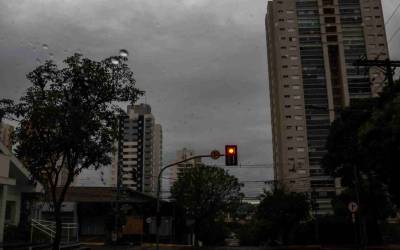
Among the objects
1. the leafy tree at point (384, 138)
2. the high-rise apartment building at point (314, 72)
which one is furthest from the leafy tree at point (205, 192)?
the high-rise apartment building at point (314, 72)

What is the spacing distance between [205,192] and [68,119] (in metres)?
40.4

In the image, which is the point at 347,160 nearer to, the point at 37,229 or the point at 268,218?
the point at 268,218

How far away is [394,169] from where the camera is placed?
21.6 m

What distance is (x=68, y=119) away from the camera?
1605 centimetres

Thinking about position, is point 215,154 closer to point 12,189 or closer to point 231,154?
point 231,154

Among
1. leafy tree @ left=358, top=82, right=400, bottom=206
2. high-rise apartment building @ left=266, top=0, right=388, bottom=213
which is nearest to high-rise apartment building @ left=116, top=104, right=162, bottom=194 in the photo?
high-rise apartment building @ left=266, top=0, right=388, bottom=213

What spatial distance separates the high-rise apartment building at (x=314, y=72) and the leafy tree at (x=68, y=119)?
75.6 metres

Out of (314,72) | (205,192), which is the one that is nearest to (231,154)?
(205,192)

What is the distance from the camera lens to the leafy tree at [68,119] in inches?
625

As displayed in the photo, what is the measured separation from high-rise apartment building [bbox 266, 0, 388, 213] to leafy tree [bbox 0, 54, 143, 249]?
75.6m

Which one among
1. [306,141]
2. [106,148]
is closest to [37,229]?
[106,148]

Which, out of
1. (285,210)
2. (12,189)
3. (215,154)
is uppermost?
(215,154)

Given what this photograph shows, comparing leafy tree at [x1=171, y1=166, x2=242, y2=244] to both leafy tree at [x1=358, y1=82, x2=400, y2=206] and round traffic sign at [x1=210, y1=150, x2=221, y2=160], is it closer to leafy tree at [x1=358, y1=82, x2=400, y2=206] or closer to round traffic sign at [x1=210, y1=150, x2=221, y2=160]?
leafy tree at [x1=358, y1=82, x2=400, y2=206]

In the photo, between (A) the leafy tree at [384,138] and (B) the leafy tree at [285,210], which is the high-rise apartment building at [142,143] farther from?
(A) the leafy tree at [384,138]
